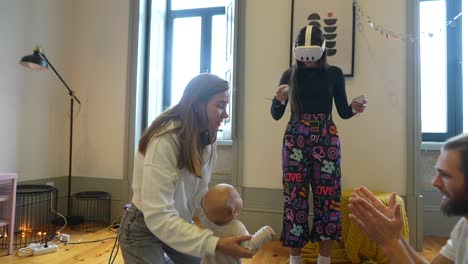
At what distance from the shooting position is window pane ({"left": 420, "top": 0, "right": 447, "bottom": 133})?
8.74ft

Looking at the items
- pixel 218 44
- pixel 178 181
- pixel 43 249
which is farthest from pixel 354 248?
pixel 218 44

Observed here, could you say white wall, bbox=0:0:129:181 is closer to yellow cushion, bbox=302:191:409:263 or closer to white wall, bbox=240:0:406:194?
white wall, bbox=240:0:406:194

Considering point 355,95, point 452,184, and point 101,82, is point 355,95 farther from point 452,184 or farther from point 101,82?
point 101,82

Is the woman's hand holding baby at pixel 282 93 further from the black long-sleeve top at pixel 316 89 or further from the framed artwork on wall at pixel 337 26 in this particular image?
the framed artwork on wall at pixel 337 26

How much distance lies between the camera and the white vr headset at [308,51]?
1.60m

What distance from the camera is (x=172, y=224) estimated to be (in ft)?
2.87

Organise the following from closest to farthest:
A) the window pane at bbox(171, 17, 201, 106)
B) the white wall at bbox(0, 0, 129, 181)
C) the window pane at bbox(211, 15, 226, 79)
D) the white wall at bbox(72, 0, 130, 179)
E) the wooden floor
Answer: the wooden floor
the white wall at bbox(0, 0, 129, 181)
the white wall at bbox(72, 0, 130, 179)
the window pane at bbox(211, 15, 226, 79)
the window pane at bbox(171, 17, 201, 106)

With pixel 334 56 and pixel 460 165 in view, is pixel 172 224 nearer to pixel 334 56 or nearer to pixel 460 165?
pixel 460 165

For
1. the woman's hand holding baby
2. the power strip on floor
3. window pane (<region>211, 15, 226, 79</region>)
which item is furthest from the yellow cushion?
window pane (<region>211, 15, 226, 79</region>)

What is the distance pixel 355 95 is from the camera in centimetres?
238

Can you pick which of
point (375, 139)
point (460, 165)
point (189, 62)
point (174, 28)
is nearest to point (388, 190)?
point (375, 139)

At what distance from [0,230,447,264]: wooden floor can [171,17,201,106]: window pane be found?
5.16ft

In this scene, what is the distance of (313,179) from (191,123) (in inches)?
34.4

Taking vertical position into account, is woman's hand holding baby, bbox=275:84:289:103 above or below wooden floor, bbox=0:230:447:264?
above
